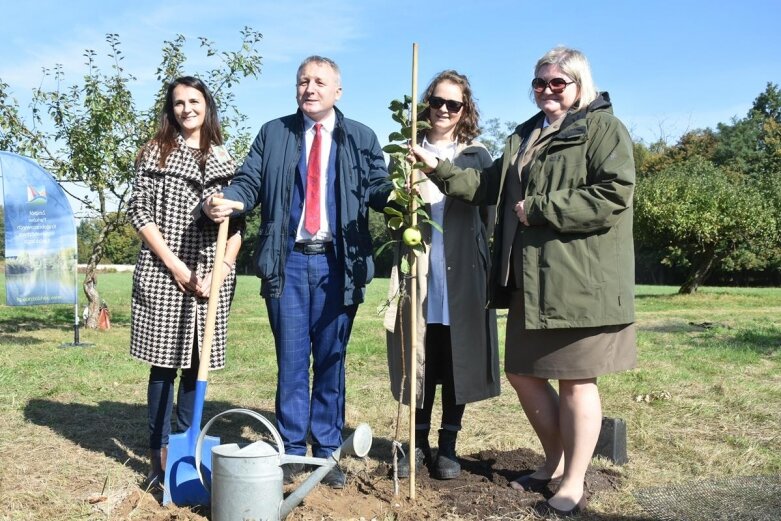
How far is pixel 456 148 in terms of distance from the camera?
4.06 m

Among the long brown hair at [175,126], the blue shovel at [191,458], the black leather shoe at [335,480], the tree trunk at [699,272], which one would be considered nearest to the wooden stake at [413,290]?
the black leather shoe at [335,480]

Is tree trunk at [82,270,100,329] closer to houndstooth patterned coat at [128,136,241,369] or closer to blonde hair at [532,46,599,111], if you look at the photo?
houndstooth patterned coat at [128,136,241,369]

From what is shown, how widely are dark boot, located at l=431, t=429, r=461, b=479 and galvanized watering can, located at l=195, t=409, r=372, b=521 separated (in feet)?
3.35

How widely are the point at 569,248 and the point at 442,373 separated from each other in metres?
1.16

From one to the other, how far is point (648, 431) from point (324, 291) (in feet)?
8.79

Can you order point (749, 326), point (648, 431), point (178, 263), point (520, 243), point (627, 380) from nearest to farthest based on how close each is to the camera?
1. point (520, 243)
2. point (178, 263)
3. point (648, 431)
4. point (627, 380)
5. point (749, 326)

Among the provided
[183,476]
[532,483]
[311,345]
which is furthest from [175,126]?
[532,483]

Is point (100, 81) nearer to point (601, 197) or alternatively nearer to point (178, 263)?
point (178, 263)

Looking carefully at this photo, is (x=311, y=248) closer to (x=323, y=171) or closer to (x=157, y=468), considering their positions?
(x=323, y=171)

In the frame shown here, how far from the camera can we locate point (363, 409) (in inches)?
234

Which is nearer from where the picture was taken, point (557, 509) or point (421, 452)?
point (557, 509)

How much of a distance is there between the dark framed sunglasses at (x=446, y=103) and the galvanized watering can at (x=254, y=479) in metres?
1.76

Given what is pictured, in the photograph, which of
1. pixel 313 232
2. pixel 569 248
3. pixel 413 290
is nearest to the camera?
pixel 569 248

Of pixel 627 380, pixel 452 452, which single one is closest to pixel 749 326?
pixel 627 380
